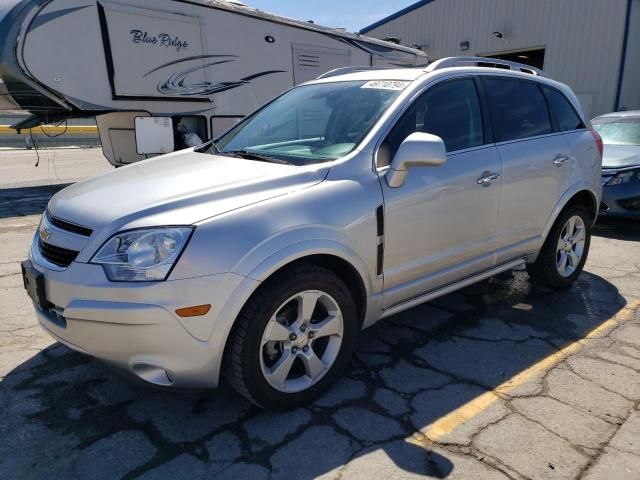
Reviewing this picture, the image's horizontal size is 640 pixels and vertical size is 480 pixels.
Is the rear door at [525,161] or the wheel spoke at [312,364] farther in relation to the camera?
the rear door at [525,161]

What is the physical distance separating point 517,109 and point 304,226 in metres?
2.22

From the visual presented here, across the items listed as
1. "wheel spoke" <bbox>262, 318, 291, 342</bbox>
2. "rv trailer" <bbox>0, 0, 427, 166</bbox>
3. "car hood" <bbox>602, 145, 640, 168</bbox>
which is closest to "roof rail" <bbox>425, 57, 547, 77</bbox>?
"wheel spoke" <bbox>262, 318, 291, 342</bbox>

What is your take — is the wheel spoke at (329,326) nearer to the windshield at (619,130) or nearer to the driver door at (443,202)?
the driver door at (443,202)

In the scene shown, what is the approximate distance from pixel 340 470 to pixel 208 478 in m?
0.56

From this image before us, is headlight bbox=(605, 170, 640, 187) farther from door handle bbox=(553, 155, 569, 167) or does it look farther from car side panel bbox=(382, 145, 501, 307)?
car side panel bbox=(382, 145, 501, 307)

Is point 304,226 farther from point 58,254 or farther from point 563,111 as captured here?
point 563,111

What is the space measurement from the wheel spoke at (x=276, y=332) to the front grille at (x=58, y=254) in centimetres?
95

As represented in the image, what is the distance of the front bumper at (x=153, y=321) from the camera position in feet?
7.07

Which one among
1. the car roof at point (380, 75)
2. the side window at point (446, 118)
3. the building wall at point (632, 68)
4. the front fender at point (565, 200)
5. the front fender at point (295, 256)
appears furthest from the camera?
the building wall at point (632, 68)

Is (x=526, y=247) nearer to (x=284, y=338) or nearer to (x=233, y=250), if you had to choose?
(x=284, y=338)

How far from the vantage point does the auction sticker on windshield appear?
10.3 ft

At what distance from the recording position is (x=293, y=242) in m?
2.40

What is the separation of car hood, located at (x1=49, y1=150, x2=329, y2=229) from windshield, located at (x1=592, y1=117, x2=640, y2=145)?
6.62 metres

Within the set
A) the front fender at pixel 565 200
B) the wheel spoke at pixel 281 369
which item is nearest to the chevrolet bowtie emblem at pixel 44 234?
the wheel spoke at pixel 281 369
